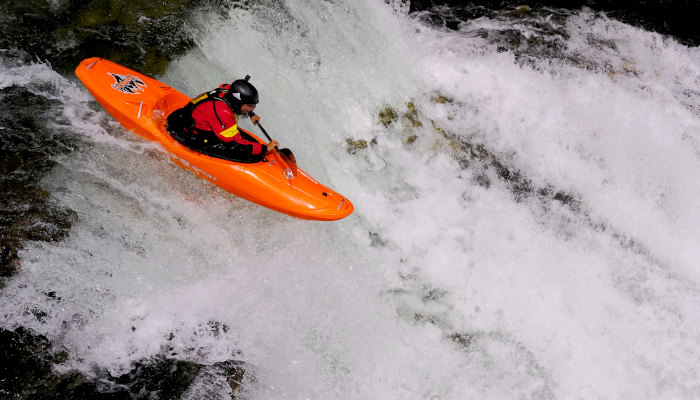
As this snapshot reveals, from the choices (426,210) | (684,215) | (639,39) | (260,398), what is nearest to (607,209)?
(684,215)

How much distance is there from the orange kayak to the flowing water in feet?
0.65

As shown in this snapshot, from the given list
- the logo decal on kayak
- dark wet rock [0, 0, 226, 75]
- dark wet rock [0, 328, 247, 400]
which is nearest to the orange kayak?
the logo decal on kayak

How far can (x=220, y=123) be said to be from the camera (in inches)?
156

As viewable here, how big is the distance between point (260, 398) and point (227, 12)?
3950 millimetres

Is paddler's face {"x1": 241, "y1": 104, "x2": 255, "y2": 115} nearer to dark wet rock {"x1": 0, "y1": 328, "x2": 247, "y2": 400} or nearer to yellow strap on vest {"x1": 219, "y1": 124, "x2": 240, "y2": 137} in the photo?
yellow strap on vest {"x1": 219, "y1": 124, "x2": 240, "y2": 137}

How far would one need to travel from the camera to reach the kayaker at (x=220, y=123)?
3949mm

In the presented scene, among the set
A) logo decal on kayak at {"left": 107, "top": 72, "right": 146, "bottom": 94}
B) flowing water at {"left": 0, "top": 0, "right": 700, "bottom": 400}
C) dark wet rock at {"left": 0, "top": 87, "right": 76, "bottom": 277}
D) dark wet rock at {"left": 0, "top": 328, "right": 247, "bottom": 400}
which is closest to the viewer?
dark wet rock at {"left": 0, "top": 328, "right": 247, "bottom": 400}

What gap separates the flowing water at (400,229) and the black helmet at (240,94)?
3.12 ft

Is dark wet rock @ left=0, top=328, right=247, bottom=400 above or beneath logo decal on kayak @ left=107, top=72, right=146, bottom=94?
beneath

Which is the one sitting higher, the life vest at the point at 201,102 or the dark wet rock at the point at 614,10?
the dark wet rock at the point at 614,10

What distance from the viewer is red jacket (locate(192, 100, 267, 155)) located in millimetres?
3949

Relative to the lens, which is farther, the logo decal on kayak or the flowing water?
the logo decal on kayak

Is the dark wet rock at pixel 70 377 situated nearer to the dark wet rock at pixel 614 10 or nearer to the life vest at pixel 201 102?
the life vest at pixel 201 102

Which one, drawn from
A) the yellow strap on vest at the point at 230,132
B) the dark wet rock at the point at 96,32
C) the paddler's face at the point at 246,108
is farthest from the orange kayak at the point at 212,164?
the dark wet rock at the point at 96,32
